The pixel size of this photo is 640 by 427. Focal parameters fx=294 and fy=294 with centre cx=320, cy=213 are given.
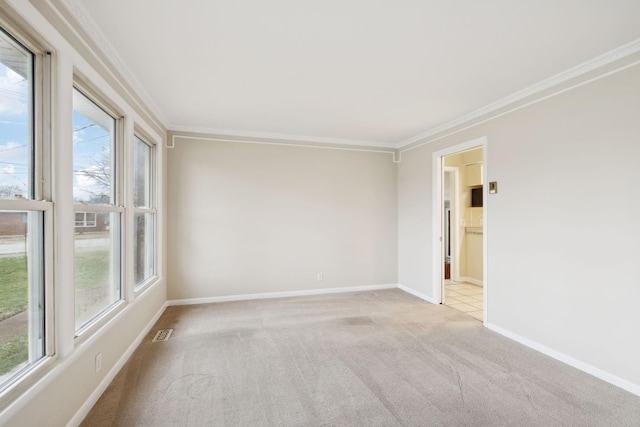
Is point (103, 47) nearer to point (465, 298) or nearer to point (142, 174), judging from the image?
point (142, 174)

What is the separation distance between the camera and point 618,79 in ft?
7.30

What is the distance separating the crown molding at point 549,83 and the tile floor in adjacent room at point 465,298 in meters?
2.44

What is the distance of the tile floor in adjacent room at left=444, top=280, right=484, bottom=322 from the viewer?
392 cm

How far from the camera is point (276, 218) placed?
4.47 meters

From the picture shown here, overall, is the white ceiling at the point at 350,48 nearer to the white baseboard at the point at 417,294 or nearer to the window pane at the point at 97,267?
the window pane at the point at 97,267

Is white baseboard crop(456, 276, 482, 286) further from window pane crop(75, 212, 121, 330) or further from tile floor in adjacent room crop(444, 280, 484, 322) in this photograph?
window pane crop(75, 212, 121, 330)

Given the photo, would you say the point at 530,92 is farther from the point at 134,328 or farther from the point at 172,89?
the point at 134,328

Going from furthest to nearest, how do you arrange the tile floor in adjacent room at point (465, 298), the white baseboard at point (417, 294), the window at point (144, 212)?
the white baseboard at point (417, 294) → the tile floor in adjacent room at point (465, 298) → the window at point (144, 212)

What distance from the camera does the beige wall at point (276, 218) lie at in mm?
4137

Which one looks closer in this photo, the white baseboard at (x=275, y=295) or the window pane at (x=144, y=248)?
the window pane at (x=144, y=248)

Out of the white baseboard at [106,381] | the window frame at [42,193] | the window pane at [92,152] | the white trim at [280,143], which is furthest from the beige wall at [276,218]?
the window frame at [42,193]

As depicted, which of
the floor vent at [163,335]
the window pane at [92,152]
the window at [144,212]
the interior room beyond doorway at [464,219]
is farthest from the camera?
the interior room beyond doorway at [464,219]

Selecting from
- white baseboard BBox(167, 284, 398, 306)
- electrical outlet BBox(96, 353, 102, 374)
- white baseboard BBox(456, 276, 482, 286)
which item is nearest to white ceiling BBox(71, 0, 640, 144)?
electrical outlet BBox(96, 353, 102, 374)

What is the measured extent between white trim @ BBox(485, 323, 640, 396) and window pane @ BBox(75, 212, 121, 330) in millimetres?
3801
